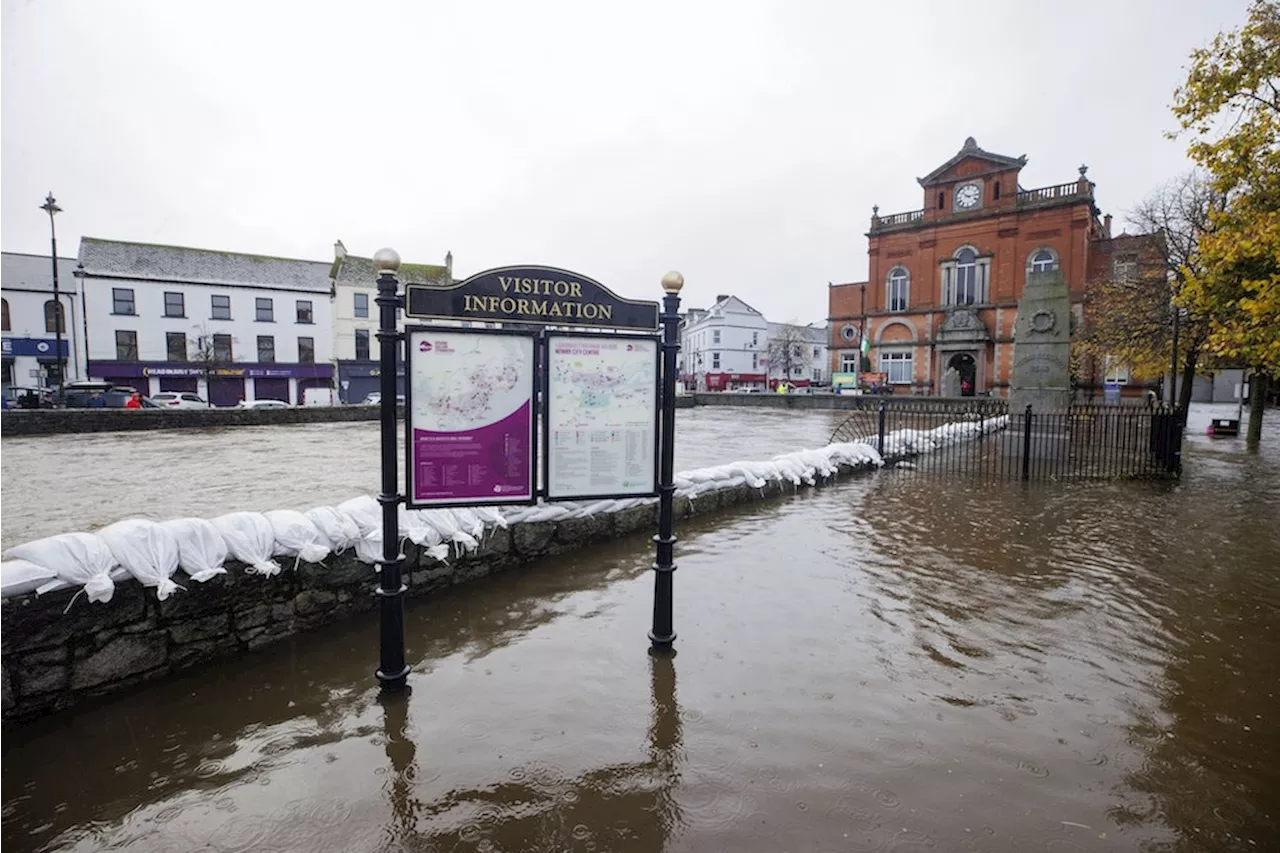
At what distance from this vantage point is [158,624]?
4152 millimetres

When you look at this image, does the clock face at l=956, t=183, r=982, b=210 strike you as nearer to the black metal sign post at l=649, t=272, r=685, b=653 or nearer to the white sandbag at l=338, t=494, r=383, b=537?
the black metal sign post at l=649, t=272, r=685, b=653

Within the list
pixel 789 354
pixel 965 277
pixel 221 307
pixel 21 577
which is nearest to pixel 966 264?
pixel 965 277

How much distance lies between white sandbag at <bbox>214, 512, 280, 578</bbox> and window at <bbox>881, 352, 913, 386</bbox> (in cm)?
4387

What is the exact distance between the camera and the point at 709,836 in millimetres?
2797

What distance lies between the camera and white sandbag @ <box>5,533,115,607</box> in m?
3.72

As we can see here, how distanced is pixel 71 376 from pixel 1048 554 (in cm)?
4701

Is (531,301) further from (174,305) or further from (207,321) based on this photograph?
(174,305)

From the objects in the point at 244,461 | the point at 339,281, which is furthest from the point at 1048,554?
the point at 339,281

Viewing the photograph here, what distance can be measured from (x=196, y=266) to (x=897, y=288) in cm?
4339

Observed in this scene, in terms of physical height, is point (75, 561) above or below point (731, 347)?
below

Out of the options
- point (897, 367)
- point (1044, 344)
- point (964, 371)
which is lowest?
point (1044, 344)

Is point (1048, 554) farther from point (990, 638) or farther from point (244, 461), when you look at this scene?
point (244, 461)

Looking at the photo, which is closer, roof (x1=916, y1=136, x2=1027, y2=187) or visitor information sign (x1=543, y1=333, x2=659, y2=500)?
visitor information sign (x1=543, y1=333, x2=659, y2=500)

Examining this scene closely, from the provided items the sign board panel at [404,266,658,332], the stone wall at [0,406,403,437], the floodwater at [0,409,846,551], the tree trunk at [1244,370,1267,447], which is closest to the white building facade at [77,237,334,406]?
the stone wall at [0,406,403,437]
